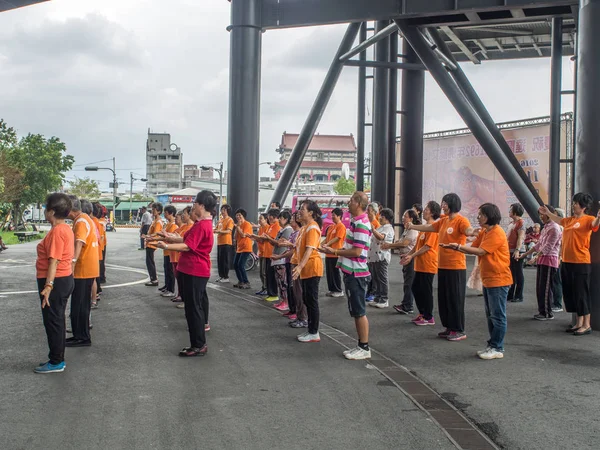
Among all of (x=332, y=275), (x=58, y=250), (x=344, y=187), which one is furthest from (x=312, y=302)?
(x=344, y=187)

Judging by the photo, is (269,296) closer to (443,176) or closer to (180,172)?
(443,176)

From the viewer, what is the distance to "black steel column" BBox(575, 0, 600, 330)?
9484mm

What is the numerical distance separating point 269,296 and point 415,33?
9211 mm

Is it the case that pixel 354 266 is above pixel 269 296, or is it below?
above

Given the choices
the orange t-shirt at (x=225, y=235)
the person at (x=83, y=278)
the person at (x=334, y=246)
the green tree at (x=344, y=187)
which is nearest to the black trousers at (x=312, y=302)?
the person at (x=334, y=246)

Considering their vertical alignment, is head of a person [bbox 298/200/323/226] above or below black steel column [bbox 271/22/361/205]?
below

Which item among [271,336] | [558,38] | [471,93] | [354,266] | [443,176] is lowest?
[271,336]

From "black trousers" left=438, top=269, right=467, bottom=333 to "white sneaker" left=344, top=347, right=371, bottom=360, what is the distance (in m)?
1.74

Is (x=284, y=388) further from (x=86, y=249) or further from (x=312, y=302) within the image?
(x=86, y=249)

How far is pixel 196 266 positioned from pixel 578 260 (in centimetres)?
542

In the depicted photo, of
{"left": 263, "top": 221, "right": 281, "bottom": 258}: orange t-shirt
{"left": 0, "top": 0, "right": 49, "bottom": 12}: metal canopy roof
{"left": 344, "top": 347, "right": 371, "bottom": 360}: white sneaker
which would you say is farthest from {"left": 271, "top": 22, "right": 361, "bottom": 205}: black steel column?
{"left": 344, "top": 347, "right": 371, "bottom": 360}: white sneaker

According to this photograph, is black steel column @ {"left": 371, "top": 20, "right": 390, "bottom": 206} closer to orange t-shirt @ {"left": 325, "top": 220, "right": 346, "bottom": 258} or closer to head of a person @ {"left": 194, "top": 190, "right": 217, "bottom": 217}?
orange t-shirt @ {"left": 325, "top": 220, "right": 346, "bottom": 258}

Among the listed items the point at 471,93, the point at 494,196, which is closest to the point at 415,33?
the point at 471,93

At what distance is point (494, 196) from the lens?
2230 centimetres
